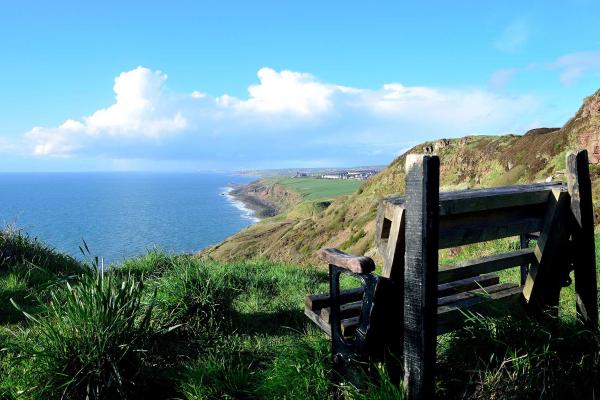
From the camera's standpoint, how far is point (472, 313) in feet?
12.6

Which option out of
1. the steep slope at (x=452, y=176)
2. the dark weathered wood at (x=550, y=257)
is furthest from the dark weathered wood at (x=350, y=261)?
the steep slope at (x=452, y=176)

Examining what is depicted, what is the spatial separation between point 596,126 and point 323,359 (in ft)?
59.6

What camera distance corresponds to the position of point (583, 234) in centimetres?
408

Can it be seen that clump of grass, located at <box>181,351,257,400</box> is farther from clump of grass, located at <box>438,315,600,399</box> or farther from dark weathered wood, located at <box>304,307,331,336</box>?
clump of grass, located at <box>438,315,600,399</box>

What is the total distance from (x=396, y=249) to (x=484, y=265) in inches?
41.3

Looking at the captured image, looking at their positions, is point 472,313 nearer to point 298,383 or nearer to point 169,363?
point 298,383

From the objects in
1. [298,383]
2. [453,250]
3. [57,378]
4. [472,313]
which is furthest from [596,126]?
[57,378]

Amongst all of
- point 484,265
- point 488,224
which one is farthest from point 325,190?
point 488,224

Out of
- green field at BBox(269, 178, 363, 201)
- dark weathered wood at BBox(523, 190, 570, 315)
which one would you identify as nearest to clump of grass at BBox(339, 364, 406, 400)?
dark weathered wood at BBox(523, 190, 570, 315)

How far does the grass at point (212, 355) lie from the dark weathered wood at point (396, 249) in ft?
2.48

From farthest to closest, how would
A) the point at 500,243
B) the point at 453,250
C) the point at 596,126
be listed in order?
1. the point at 596,126
2. the point at 453,250
3. the point at 500,243

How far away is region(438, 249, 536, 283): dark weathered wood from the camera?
11.9ft

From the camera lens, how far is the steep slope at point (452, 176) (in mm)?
18594

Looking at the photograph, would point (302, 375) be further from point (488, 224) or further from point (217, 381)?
point (488, 224)
